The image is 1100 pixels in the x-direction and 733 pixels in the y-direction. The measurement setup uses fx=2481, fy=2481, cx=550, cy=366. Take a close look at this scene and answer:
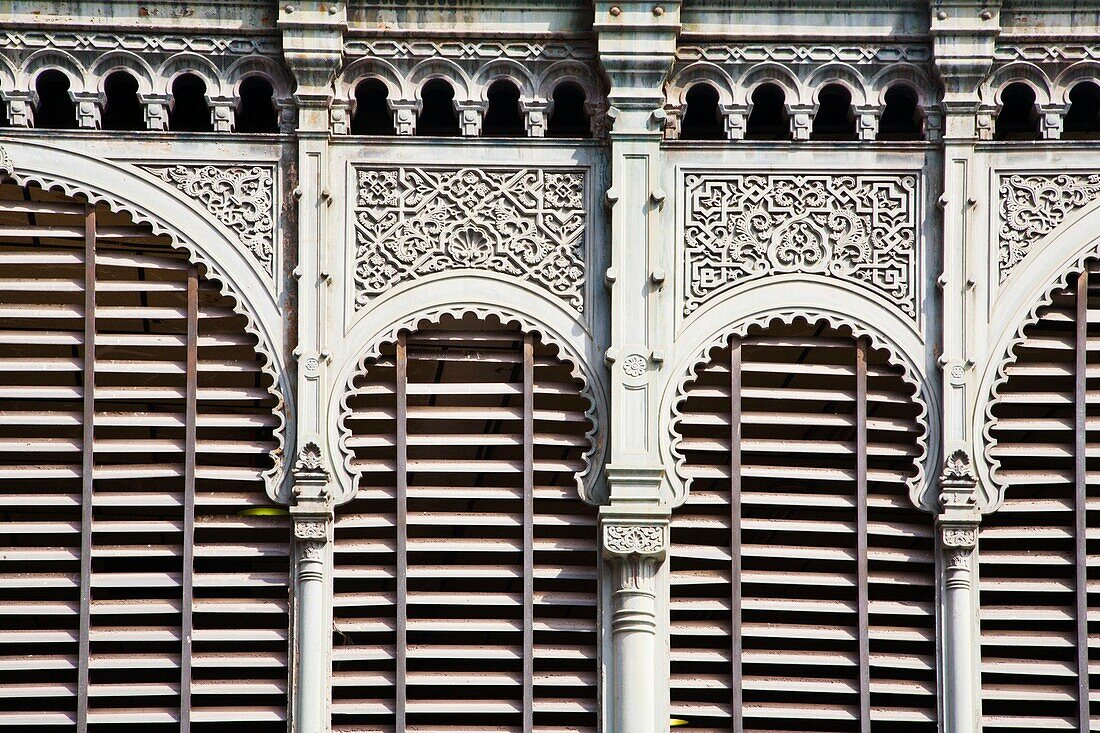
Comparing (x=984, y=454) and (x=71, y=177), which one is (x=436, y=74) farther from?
(x=984, y=454)

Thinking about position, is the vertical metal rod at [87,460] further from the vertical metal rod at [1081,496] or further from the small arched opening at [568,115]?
the vertical metal rod at [1081,496]

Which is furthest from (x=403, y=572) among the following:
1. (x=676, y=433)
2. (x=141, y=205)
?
(x=141, y=205)

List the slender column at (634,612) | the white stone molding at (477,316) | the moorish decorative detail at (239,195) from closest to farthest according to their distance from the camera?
the slender column at (634,612) → the white stone molding at (477,316) → the moorish decorative detail at (239,195)

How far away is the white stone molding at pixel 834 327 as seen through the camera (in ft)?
57.7

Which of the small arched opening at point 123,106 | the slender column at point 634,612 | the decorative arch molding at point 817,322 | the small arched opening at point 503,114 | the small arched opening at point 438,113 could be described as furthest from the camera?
the small arched opening at point 438,113

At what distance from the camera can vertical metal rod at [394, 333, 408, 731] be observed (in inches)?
677

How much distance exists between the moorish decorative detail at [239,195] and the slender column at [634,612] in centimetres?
320

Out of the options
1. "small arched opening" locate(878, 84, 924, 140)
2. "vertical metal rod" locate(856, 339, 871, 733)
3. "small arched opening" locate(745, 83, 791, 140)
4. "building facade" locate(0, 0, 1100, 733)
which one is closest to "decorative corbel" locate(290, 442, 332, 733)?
"building facade" locate(0, 0, 1100, 733)

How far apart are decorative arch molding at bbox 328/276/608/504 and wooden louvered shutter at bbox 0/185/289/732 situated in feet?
1.81

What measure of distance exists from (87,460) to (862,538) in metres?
5.49

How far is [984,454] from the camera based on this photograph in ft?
57.7

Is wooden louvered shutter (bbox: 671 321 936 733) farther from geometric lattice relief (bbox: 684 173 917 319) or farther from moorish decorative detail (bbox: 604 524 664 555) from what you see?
geometric lattice relief (bbox: 684 173 917 319)

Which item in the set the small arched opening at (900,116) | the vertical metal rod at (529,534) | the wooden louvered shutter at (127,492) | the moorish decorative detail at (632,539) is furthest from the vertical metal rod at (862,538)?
the wooden louvered shutter at (127,492)

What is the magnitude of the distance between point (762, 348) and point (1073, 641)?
303cm
